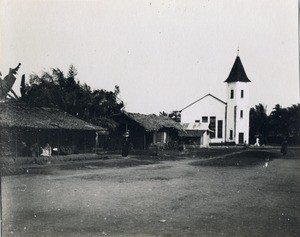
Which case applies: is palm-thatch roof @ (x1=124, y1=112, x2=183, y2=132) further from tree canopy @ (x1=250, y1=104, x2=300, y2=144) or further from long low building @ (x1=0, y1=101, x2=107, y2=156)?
tree canopy @ (x1=250, y1=104, x2=300, y2=144)

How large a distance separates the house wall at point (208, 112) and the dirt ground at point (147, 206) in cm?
2550

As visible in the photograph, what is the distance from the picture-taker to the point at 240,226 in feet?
19.2

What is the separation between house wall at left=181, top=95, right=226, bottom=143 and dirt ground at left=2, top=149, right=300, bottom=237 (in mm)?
25501

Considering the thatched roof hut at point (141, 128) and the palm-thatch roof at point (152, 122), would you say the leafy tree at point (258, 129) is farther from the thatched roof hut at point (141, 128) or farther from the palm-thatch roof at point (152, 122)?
the thatched roof hut at point (141, 128)

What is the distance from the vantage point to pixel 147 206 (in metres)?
7.35

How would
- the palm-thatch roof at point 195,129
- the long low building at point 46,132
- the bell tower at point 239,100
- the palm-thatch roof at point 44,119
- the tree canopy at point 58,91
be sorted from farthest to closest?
the palm-thatch roof at point 195,129 → the long low building at point 46,132 → the palm-thatch roof at point 44,119 → the tree canopy at point 58,91 → the bell tower at point 239,100

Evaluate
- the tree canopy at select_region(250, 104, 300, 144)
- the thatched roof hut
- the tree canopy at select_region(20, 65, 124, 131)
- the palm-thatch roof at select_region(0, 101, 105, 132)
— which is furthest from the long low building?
the thatched roof hut

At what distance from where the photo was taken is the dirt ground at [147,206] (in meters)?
5.68

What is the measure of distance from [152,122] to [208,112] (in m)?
11.1

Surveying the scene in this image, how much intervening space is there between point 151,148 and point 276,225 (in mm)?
24237

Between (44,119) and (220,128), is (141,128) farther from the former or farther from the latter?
(44,119)

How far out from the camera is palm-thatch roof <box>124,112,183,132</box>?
28.8m

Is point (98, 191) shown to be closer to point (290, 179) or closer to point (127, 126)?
point (290, 179)

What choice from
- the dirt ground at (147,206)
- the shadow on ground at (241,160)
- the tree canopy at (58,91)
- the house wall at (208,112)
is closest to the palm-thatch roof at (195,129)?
the house wall at (208,112)
